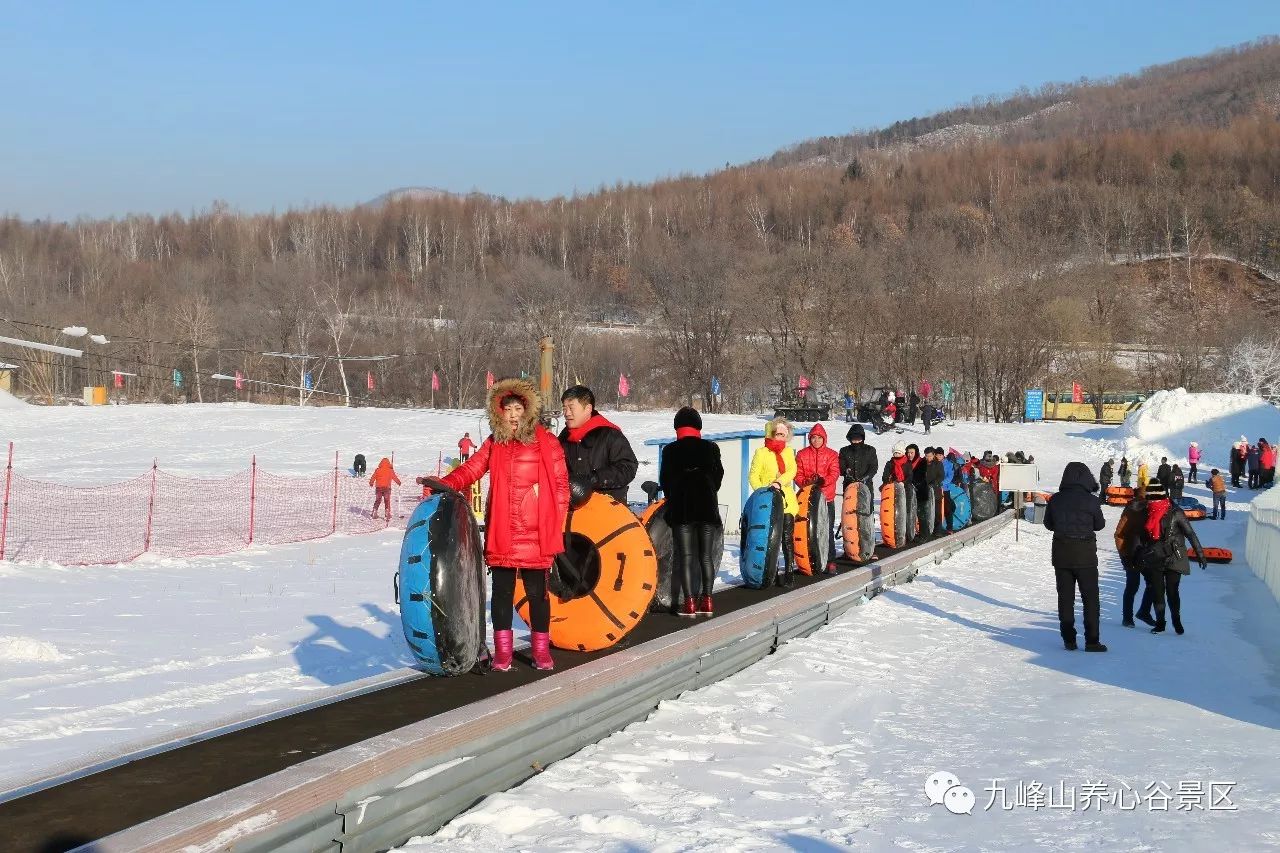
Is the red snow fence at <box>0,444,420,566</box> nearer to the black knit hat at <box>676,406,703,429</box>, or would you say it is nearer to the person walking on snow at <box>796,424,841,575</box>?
the person walking on snow at <box>796,424,841,575</box>

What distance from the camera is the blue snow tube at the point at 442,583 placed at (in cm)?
727

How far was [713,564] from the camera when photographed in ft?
36.1

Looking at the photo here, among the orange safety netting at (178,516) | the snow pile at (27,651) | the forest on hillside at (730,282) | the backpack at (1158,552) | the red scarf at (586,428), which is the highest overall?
the forest on hillside at (730,282)

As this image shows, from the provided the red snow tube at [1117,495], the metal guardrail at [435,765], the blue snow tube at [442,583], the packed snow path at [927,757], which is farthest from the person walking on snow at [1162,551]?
the red snow tube at [1117,495]

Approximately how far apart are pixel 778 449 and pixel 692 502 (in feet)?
11.8

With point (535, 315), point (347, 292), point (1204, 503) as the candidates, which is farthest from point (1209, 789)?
point (347, 292)

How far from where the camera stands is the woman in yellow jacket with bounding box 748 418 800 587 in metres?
14.1

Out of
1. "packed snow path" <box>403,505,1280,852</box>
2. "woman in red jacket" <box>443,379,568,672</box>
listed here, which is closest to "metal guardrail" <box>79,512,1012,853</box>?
"packed snow path" <box>403,505,1280,852</box>

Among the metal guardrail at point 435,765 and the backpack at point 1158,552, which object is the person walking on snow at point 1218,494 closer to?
the backpack at point 1158,552

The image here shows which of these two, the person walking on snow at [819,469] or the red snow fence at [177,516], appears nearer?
the person walking on snow at [819,469]

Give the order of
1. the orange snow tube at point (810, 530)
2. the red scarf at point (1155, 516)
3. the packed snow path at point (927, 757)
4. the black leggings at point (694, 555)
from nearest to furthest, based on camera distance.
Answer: the packed snow path at point (927, 757), the black leggings at point (694, 555), the red scarf at point (1155, 516), the orange snow tube at point (810, 530)

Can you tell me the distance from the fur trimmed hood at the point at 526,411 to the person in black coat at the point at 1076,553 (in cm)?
706

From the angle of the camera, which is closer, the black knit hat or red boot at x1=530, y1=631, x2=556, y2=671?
red boot at x1=530, y1=631, x2=556, y2=671

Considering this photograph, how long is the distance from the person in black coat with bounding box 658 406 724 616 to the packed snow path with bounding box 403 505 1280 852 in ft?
3.09
